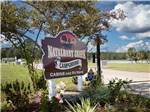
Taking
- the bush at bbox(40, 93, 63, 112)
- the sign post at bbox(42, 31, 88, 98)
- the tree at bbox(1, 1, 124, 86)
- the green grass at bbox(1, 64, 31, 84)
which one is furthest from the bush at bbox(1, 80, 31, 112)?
the green grass at bbox(1, 64, 31, 84)

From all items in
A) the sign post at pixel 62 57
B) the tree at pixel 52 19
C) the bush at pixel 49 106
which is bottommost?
the bush at pixel 49 106

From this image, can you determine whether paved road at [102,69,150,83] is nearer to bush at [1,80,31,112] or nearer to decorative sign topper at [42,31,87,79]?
decorative sign topper at [42,31,87,79]

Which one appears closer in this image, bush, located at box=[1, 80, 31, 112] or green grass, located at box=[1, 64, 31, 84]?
bush, located at box=[1, 80, 31, 112]

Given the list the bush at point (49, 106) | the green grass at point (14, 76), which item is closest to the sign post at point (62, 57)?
the bush at point (49, 106)

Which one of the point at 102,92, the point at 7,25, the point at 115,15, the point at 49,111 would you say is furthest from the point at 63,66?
the point at 115,15

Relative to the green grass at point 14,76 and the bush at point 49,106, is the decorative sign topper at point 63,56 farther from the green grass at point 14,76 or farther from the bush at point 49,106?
the green grass at point 14,76

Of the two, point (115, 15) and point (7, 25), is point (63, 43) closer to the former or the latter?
point (7, 25)

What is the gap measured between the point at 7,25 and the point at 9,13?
50 centimetres

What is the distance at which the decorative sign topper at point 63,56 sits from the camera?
1095 cm

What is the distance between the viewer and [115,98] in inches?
420

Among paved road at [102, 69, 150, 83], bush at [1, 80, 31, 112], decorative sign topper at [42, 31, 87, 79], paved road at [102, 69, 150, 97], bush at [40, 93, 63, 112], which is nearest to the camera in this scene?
bush at [40, 93, 63, 112]

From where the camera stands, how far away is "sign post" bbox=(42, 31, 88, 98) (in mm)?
Result: 10945

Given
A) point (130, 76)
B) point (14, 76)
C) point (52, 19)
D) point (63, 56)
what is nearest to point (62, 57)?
point (63, 56)

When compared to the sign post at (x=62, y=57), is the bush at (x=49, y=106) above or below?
below
